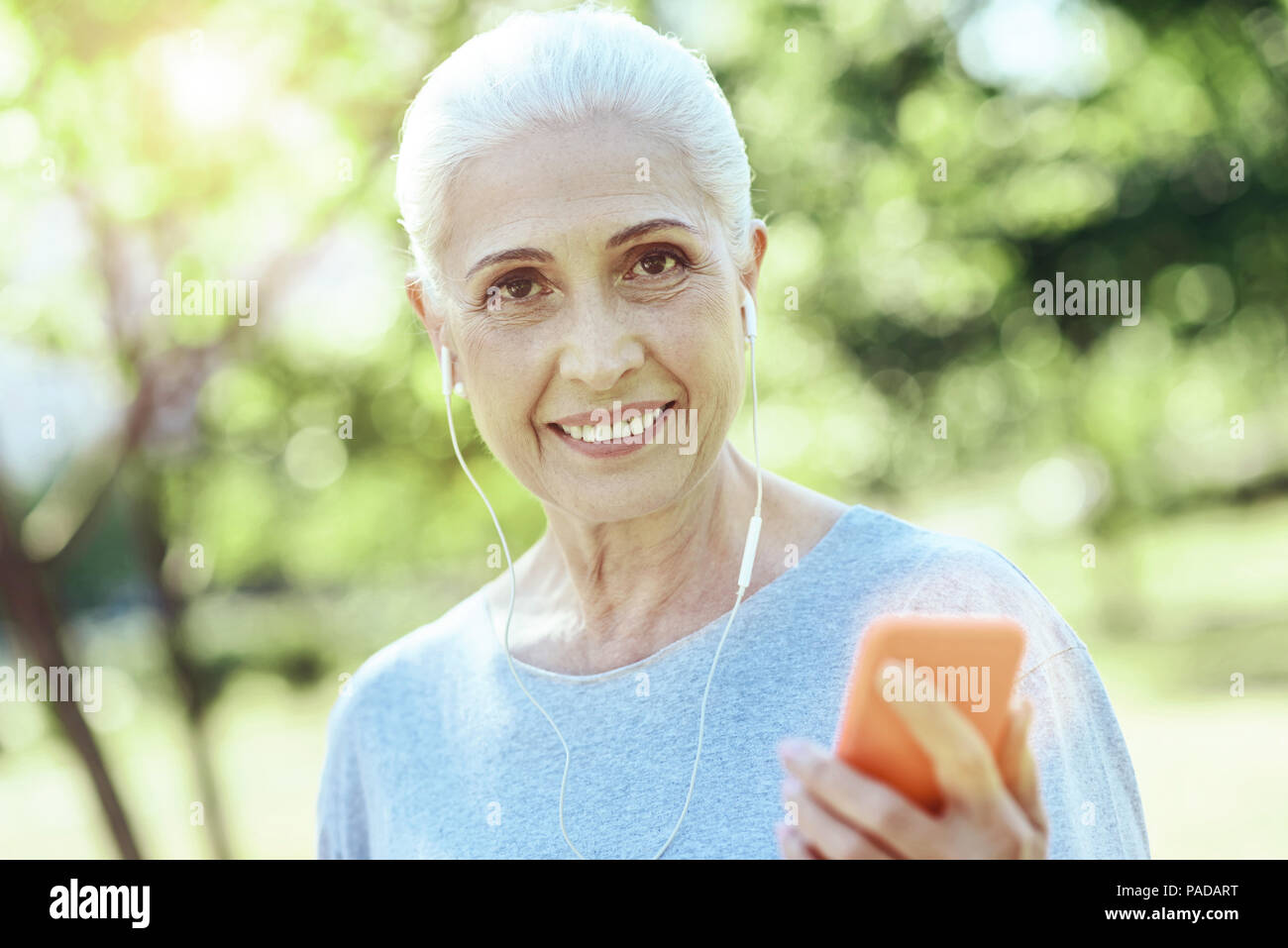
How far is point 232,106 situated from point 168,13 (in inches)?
17.8

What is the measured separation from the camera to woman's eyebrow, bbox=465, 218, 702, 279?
185cm

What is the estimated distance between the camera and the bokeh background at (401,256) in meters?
4.81

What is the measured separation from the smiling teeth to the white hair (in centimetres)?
36

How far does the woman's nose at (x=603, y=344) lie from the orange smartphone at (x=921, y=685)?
31.8 inches

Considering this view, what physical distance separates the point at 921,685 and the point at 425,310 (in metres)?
1.41

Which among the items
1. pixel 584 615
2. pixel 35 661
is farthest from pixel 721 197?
pixel 35 661

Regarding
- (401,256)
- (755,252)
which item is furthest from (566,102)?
(401,256)

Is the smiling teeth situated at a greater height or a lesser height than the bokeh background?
lesser

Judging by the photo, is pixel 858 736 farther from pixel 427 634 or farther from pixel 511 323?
pixel 427 634

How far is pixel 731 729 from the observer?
1.91 meters

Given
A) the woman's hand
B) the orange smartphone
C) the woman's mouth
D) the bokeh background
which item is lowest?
the woman's hand

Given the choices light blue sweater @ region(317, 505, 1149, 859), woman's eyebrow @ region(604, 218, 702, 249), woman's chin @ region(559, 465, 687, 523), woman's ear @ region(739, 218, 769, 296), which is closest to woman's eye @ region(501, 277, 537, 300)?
woman's eyebrow @ region(604, 218, 702, 249)

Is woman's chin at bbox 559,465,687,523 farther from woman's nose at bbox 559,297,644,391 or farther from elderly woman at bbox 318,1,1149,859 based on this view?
woman's nose at bbox 559,297,644,391

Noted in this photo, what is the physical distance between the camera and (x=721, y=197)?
2008mm
